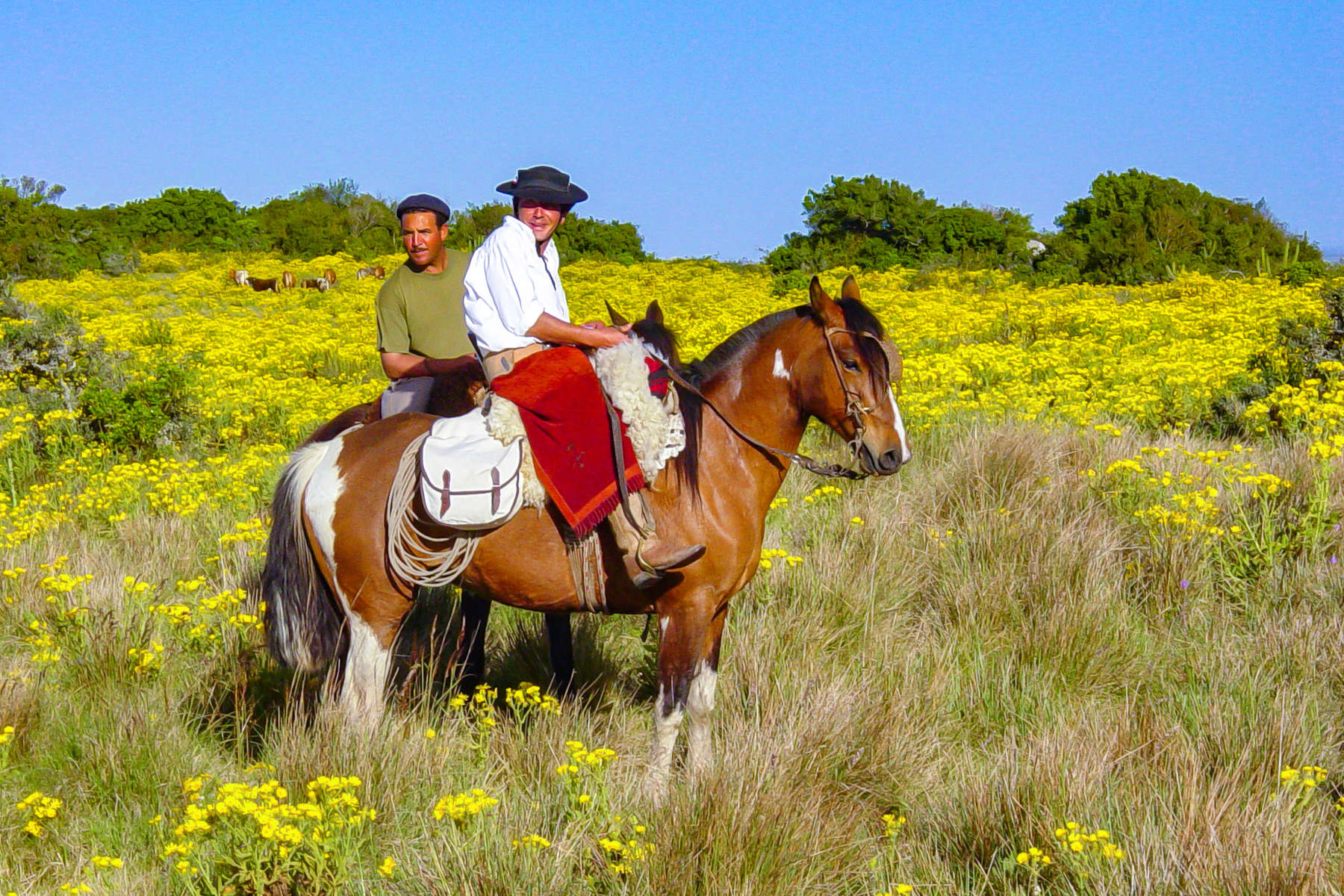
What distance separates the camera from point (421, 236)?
507cm

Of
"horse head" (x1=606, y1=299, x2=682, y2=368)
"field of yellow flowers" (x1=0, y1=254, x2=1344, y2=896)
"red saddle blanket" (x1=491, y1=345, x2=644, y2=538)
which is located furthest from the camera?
"horse head" (x1=606, y1=299, x2=682, y2=368)

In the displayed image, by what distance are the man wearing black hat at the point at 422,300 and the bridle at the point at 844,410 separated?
1634 millimetres

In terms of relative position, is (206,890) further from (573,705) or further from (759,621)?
(759,621)

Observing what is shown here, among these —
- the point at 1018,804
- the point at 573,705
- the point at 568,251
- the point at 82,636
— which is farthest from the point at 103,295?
the point at 1018,804

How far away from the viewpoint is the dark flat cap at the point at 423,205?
5020 mm

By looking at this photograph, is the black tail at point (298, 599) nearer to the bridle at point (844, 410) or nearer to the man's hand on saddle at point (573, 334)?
the man's hand on saddle at point (573, 334)

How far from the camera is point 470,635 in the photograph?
522cm

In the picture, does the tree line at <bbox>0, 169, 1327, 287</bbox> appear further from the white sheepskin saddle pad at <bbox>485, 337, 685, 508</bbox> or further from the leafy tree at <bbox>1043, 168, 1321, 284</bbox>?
the white sheepskin saddle pad at <bbox>485, 337, 685, 508</bbox>

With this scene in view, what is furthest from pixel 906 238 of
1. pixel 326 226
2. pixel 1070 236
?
pixel 326 226

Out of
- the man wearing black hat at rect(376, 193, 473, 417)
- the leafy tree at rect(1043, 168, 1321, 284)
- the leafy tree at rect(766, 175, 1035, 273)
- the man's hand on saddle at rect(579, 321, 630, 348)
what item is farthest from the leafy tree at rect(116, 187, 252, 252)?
the man's hand on saddle at rect(579, 321, 630, 348)

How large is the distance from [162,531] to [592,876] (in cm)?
460

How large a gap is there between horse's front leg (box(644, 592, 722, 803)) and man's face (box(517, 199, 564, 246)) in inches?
58.2

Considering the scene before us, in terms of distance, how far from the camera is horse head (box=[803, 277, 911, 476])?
12.1 ft

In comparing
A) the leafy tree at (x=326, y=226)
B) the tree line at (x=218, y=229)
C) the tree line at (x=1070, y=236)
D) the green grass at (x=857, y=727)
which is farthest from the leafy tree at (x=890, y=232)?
the green grass at (x=857, y=727)
